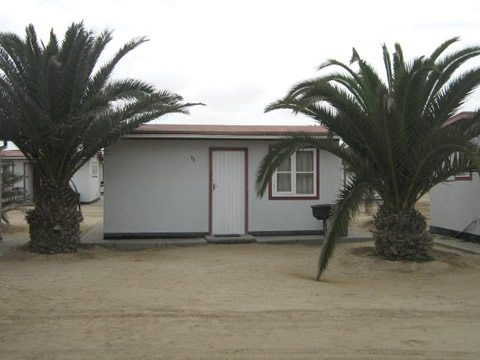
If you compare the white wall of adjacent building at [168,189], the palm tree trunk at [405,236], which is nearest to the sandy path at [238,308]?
the palm tree trunk at [405,236]

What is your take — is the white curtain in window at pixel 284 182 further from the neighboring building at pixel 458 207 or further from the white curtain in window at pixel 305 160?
the neighboring building at pixel 458 207

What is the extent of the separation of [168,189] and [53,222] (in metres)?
3.04

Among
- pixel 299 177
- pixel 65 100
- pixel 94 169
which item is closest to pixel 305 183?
pixel 299 177

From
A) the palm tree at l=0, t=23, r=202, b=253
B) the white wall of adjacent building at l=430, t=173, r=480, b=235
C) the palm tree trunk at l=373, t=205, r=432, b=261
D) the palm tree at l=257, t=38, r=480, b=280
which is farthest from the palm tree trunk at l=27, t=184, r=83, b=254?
the white wall of adjacent building at l=430, t=173, r=480, b=235

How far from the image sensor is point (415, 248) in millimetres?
9094

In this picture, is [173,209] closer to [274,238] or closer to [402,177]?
[274,238]

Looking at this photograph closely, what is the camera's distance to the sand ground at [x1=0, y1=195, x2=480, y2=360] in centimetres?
487

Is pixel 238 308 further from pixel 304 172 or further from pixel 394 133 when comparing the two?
pixel 304 172

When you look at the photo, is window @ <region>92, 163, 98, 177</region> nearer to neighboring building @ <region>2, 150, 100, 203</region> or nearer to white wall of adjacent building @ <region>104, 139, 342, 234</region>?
neighboring building @ <region>2, 150, 100, 203</region>

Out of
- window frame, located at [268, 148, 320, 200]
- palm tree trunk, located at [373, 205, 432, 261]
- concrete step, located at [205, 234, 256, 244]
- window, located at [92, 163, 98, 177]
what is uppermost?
window, located at [92, 163, 98, 177]

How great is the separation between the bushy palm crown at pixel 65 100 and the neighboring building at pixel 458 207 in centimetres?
697

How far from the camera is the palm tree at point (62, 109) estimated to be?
32.8ft

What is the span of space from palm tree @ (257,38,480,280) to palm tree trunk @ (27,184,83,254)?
14.3 feet

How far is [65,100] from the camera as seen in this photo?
412 inches
